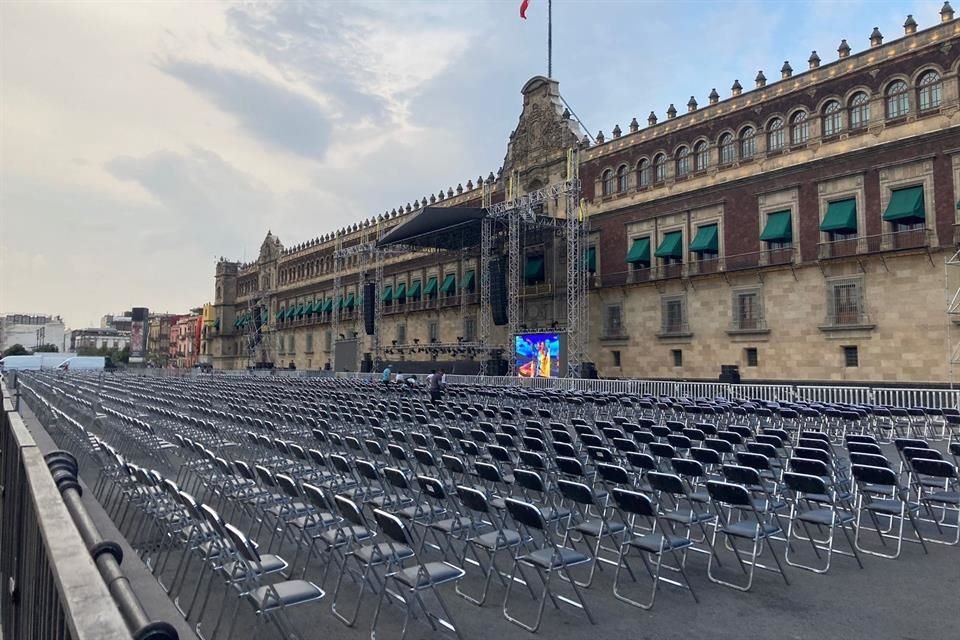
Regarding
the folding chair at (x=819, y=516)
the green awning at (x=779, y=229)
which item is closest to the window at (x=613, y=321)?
the green awning at (x=779, y=229)

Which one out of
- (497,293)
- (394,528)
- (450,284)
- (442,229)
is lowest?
(394,528)

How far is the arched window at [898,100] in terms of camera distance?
22.5 metres

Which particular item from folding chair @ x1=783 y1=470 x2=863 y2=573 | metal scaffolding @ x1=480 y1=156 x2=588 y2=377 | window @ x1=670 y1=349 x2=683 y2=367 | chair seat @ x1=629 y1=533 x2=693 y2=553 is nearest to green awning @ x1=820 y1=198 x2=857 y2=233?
window @ x1=670 y1=349 x2=683 y2=367

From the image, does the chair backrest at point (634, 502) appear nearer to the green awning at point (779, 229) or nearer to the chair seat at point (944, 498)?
the chair seat at point (944, 498)

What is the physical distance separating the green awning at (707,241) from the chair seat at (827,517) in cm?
2383

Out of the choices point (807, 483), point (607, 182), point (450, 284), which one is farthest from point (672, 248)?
point (807, 483)

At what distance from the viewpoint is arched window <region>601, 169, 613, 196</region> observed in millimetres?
33156

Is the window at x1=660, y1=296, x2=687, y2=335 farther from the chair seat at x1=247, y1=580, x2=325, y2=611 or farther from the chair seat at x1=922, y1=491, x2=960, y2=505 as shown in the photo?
the chair seat at x1=247, y1=580, x2=325, y2=611

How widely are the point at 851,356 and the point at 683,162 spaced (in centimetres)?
1130

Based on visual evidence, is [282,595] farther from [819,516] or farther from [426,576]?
[819,516]

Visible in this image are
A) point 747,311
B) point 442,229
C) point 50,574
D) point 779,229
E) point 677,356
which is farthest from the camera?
point 442,229

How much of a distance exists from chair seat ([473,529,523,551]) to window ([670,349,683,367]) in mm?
25308

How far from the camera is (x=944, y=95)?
70.5 ft

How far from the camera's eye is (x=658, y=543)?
475 cm
